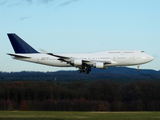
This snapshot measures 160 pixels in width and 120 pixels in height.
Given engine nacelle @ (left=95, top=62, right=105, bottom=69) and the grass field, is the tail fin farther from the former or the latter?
engine nacelle @ (left=95, top=62, right=105, bottom=69)

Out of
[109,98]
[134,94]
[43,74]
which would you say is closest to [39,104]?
[109,98]

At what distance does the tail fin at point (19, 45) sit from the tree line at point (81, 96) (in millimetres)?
21441

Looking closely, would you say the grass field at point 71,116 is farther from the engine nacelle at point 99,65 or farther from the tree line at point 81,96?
the tree line at point 81,96

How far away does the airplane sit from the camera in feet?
205

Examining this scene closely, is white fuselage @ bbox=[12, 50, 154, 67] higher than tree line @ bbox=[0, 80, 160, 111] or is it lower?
higher

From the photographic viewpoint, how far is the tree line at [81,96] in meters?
92.6

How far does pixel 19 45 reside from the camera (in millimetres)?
71250

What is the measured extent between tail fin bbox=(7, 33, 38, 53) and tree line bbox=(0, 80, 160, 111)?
21441 millimetres

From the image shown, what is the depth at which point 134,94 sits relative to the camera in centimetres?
10431

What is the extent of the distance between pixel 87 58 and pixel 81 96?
3714 cm

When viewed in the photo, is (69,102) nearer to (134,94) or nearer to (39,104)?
(39,104)

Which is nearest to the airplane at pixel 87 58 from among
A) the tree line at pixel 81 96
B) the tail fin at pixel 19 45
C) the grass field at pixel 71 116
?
the tail fin at pixel 19 45

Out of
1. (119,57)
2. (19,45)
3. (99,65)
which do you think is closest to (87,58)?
(99,65)

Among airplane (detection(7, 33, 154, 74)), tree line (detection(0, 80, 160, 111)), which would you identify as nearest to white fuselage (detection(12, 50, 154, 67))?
airplane (detection(7, 33, 154, 74))
